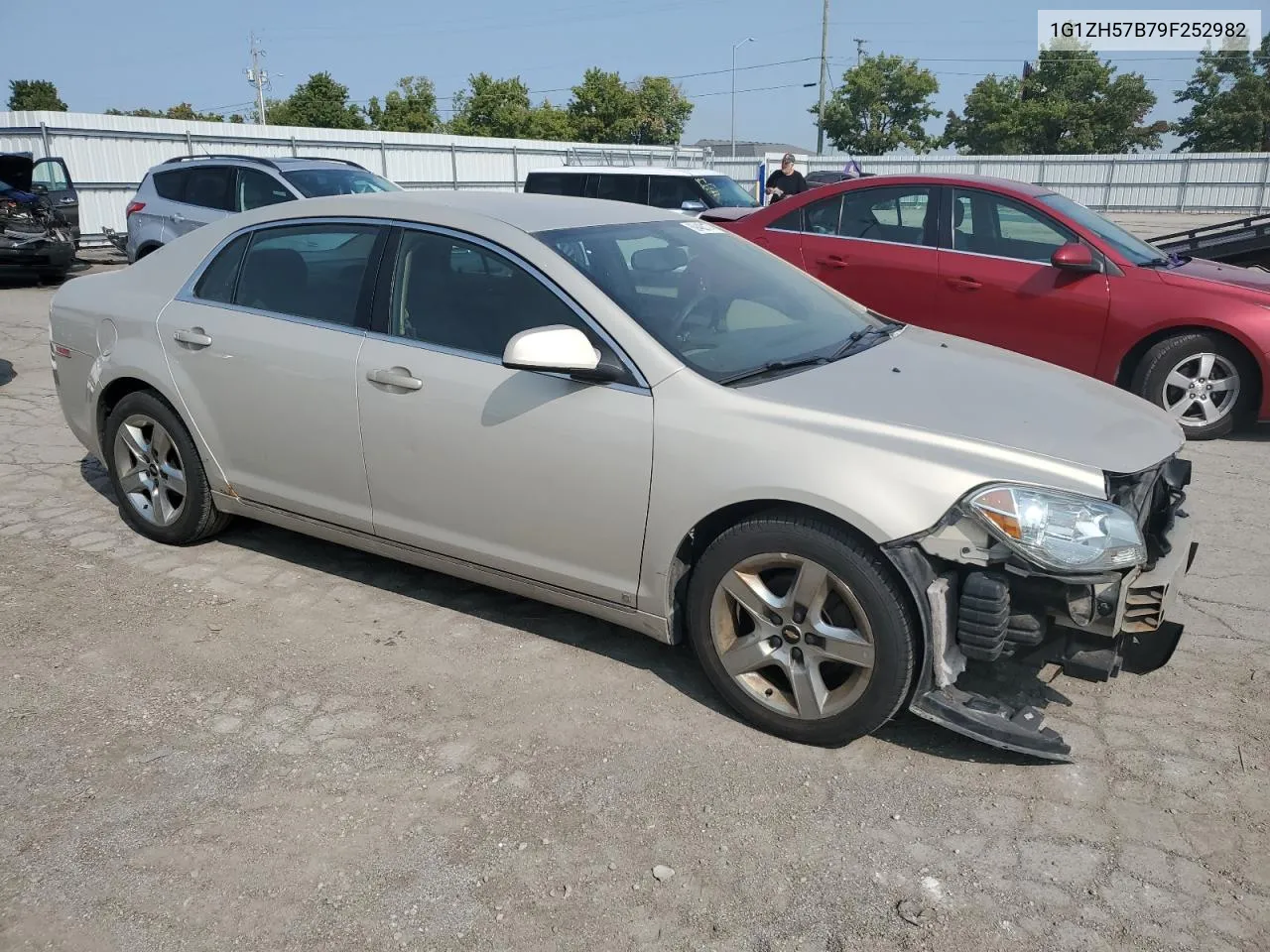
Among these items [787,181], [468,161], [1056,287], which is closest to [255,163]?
[787,181]

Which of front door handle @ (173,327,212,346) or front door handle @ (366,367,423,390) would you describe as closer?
front door handle @ (366,367,423,390)

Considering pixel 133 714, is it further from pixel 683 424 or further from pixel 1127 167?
pixel 1127 167

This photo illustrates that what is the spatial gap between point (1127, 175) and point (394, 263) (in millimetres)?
37742

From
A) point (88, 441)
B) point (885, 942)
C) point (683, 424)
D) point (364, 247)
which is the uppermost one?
point (364, 247)

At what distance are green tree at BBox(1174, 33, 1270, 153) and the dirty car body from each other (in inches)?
2371

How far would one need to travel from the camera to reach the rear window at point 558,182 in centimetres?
1501

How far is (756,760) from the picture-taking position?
10.5 feet

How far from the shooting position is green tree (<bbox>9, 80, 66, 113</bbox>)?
6500cm

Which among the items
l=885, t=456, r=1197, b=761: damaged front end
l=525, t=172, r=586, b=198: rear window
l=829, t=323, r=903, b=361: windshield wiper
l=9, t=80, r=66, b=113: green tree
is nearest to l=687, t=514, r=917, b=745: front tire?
l=885, t=456, r=1197, b=761: damaged front end

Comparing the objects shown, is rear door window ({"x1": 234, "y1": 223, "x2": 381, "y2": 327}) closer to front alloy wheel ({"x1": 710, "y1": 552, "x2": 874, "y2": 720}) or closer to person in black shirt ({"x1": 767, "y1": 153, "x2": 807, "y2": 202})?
front alloy wheel ({"x1": 710, "y1": 552, "x2": 874, "y2": 720})

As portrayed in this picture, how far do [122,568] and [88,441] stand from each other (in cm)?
77

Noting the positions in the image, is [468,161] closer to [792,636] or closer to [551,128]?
[792,636]

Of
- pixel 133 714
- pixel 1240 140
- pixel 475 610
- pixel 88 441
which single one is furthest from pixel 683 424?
pixel 1240 140

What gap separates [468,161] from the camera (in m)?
27.2
